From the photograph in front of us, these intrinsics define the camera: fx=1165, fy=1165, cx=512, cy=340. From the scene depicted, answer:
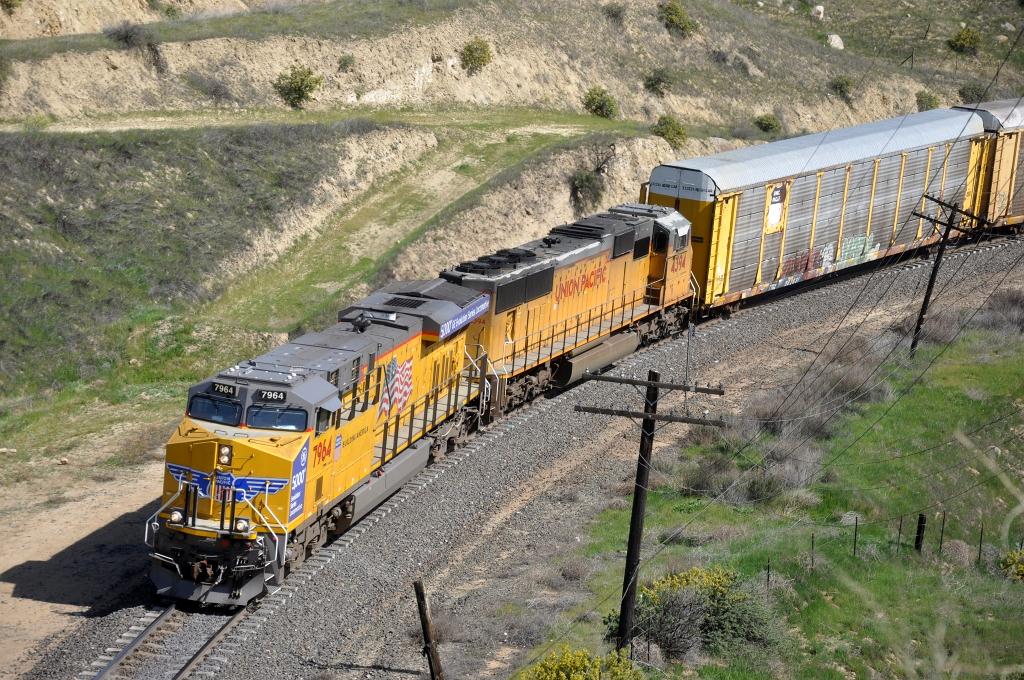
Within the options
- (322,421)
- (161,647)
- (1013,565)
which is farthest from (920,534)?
(161,647)

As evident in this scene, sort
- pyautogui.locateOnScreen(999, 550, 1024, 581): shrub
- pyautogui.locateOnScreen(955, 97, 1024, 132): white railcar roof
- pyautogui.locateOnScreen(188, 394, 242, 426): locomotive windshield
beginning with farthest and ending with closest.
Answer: pyautogui.locateOnScreen(955, 97, 1024, 132): white railcar roof
pyautogui.locateOnScreen(999, 550, 1024, 581): shrub
pyautogui.locateOnScreen(188, 394, 242, 426): locomotive windshield

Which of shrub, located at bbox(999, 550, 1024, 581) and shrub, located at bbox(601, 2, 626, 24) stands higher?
shrub, located at bbox(601, 2, 626, 24)

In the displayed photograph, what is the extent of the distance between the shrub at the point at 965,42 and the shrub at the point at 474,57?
150ft

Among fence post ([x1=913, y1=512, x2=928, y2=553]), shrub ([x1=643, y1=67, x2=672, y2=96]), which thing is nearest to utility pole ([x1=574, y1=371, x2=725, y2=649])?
fence post ([x1=913, y1=512, x2=928, y2=553])

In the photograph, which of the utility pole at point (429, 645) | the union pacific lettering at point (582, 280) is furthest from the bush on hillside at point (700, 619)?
the union pacific lettering at point (582, 280)

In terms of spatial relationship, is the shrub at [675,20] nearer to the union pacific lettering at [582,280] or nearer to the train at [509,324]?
the train at [509,324]

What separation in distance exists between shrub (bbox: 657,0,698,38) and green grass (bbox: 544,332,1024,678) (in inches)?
1670

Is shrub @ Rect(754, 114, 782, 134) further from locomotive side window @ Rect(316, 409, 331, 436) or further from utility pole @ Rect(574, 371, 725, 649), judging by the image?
utility pole @ Rect(574, 371, 725, 649)

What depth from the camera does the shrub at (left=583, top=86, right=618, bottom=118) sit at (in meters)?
59.4

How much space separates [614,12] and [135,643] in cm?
5538

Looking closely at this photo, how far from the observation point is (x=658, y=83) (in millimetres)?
64438

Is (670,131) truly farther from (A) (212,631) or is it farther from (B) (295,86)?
(A) (212,631)

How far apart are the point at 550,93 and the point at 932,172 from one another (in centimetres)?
2248

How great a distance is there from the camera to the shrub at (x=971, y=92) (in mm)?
77938
